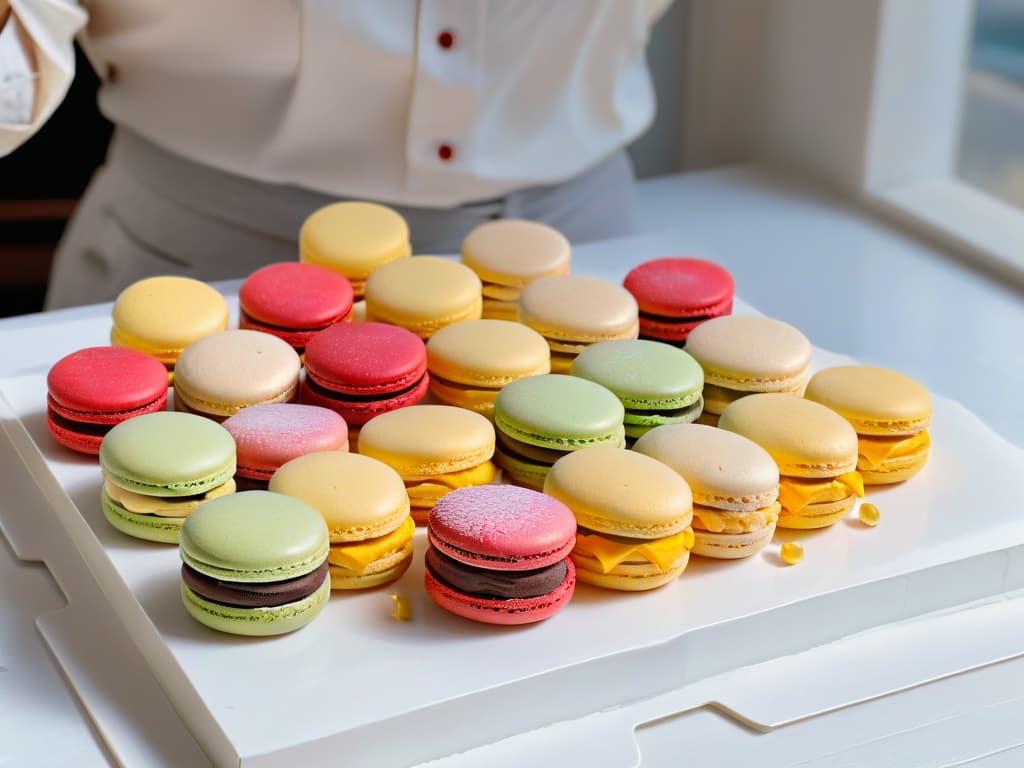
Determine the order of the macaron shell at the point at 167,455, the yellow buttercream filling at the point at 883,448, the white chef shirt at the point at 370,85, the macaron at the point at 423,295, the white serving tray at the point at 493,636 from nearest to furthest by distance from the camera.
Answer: the white serving tray at the point at 493,636
the macaron shell at the point at 167,455
the yellow buttercream filling at the point at 883,448
the macaron at the point at 423,295
the white chef shirt at the point at 370,85

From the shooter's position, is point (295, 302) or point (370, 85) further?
point (370, 85)

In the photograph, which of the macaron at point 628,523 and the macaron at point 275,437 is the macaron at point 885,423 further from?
the macaron at point 275,437

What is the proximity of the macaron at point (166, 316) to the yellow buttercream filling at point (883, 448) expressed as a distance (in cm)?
46

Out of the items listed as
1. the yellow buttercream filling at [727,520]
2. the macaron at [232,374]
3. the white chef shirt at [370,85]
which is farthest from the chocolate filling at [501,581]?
the white chef shirt at [370,85]

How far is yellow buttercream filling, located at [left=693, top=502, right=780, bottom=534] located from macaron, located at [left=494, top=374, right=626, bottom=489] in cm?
8

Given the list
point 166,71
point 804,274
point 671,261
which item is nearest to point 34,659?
point 671,261

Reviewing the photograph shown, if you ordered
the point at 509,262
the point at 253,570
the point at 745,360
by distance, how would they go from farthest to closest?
the point at 509,262, the point at 745,360, the point at 253,570

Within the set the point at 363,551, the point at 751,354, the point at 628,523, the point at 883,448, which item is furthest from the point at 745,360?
the point at 363,551

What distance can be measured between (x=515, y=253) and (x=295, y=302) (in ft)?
0.61

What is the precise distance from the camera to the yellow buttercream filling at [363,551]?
0.73m

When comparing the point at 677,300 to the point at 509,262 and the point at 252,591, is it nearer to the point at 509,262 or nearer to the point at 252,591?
the point at 509,262

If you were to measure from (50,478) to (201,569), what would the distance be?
0.20 metres

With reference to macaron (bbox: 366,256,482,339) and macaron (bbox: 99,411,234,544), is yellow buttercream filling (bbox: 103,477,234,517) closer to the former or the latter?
macaron (bbox: 99,411,234,544)

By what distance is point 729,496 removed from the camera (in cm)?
77
